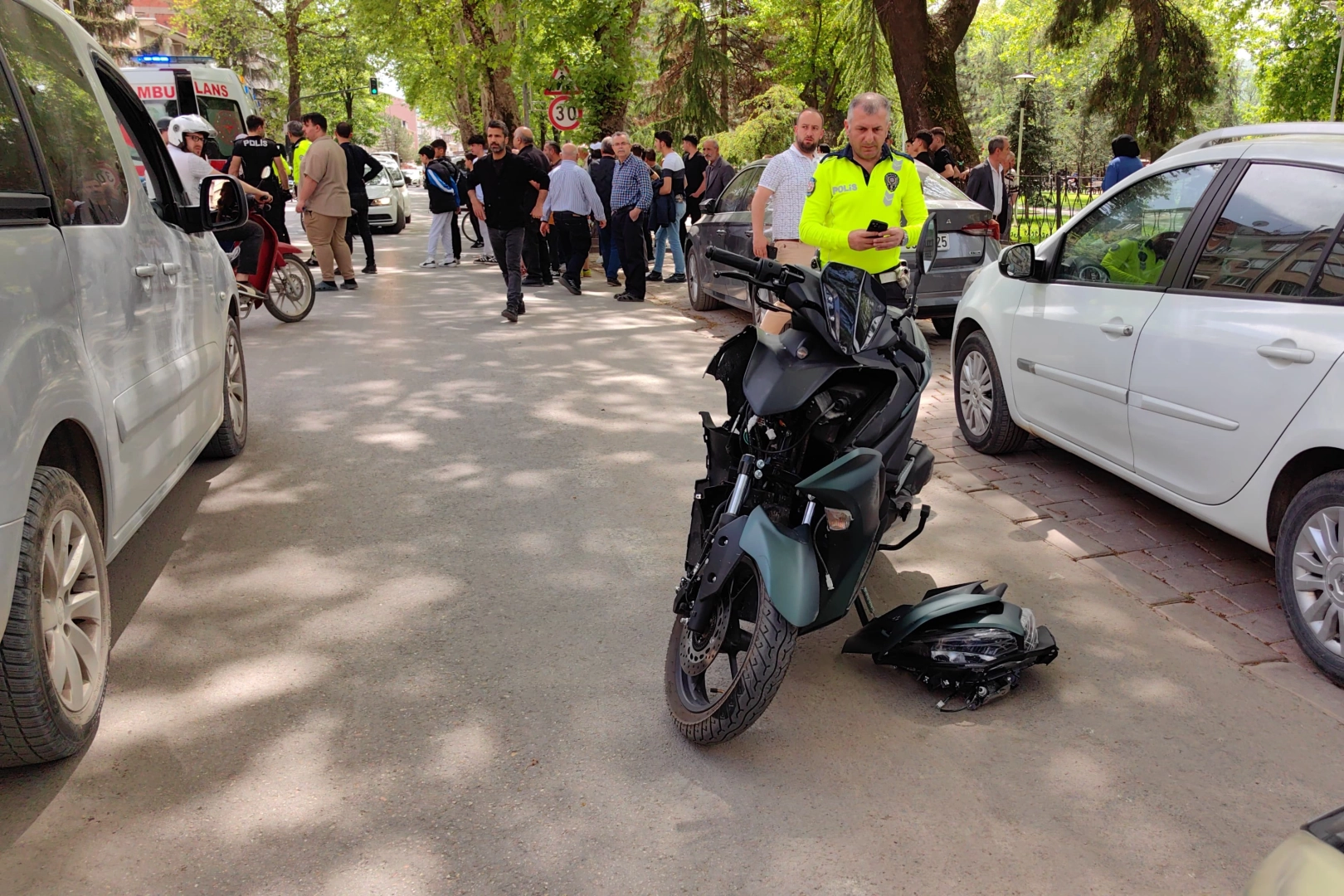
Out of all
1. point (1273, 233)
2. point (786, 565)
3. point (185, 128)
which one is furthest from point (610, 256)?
→ point (786, 565)

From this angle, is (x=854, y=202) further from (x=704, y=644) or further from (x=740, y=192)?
(x=740, y=192)

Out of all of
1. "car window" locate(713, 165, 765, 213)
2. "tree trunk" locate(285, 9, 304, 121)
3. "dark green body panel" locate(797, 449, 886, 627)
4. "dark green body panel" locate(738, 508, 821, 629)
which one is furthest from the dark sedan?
"tree trunk" locate(285, 9, 304, 121)

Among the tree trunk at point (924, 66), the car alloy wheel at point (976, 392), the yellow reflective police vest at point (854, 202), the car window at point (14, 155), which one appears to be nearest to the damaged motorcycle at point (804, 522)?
the car window at point (14, 155)

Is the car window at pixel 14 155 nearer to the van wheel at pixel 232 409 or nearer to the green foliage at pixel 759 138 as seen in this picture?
the van wheel at pixel 232 409

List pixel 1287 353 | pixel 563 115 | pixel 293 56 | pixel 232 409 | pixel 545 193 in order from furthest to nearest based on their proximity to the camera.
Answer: pixel 293 56 → pixel 563 115 → pixel 545 193 → pixel 232 409 → pixel 1287 353

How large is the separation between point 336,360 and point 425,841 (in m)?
6.95

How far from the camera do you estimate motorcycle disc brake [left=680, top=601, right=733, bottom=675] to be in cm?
328

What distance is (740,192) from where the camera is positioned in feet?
36.6

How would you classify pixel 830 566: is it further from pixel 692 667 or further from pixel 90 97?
pixel 90 97

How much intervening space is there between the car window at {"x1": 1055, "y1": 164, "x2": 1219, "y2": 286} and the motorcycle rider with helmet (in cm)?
739

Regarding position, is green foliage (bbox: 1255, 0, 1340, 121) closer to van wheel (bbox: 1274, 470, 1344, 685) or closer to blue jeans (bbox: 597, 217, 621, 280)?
blue jeans (bbox: 597, 217, 621, 280)

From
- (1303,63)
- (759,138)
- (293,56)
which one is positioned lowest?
(759,138)

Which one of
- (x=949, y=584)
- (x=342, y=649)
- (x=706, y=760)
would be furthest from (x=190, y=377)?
(x=949, y=584)

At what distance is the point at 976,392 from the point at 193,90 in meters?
21.5
